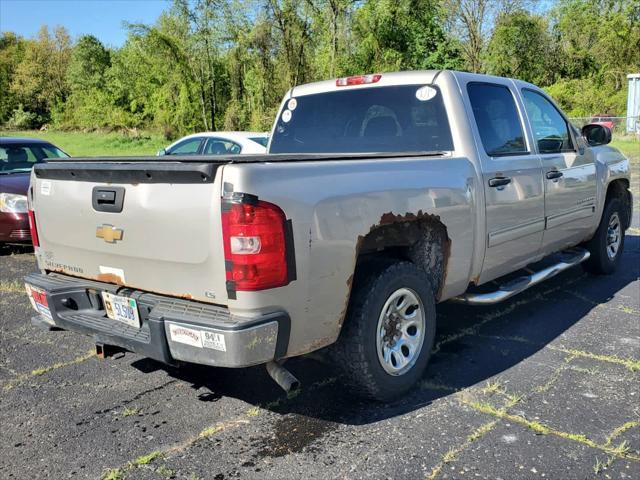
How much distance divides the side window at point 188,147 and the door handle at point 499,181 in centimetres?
788

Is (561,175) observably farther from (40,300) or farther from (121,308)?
(40,300)

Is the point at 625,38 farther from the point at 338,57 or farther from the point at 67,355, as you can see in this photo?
the point at 67,355

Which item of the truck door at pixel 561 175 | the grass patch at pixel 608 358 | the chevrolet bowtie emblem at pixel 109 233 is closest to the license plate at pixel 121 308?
the chevrolet bowtie emblem at pixel 109 233

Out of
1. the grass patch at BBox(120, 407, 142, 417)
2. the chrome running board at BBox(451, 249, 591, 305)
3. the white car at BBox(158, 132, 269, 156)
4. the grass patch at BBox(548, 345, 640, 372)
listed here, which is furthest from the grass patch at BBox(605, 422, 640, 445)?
the white car at BBox(158, 132, 269, 156)

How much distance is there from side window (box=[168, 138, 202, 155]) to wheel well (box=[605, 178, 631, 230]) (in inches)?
290

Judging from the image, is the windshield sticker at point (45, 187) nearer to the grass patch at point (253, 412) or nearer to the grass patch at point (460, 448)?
the grass patch at point (253, 412)

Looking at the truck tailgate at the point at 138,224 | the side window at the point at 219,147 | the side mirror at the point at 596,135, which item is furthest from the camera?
the side window at the point at 219,147

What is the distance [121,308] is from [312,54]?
20.1m

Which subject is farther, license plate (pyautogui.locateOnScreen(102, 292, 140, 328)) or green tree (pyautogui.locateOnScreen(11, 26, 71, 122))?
green tree (pyautogui.locateOnScreen(11, 26, 71, 122))

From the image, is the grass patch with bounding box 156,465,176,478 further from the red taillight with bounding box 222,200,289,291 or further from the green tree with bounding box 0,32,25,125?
the green tree with bounding box 0,32,25,125

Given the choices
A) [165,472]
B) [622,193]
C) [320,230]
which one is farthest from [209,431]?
[622,193]

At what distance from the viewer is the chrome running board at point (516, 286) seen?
4043mm

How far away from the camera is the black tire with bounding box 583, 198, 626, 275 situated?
5996 mm

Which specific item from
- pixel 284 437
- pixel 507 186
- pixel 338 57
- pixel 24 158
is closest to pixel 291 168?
pixel 284 437
